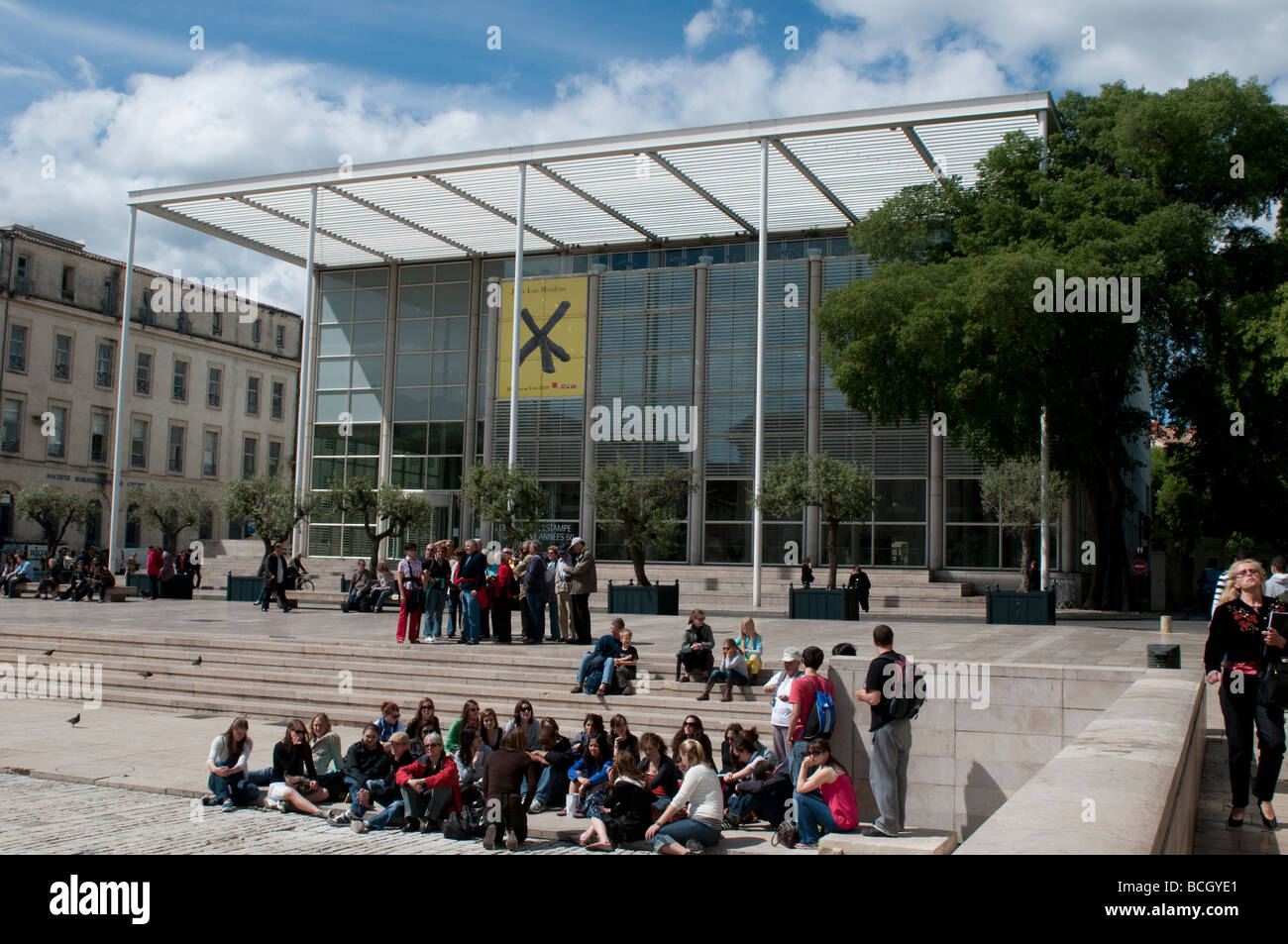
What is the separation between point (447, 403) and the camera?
43469 mm

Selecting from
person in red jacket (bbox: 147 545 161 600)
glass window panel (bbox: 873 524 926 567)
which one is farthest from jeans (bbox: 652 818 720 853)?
glass window panel (bbox: 873 524 926 567)

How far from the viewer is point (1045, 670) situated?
11.1 m

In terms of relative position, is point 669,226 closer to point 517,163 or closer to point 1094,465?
point 517,163

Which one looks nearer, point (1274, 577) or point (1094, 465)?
point (1274, 577)

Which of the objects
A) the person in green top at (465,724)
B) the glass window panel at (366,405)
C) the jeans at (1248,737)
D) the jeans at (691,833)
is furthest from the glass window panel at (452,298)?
the jeans at (1248,737)

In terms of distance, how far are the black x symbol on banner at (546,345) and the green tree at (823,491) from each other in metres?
12.6

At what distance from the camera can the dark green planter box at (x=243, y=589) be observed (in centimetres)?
3042

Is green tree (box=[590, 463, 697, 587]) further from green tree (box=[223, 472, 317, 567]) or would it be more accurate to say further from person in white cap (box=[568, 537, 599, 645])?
person in white cap (box=[568, 537, 599, 645])

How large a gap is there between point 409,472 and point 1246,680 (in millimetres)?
39011

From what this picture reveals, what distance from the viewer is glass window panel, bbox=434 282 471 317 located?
43938mm

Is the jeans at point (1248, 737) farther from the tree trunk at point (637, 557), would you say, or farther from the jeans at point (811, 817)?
the tree trunk at point (637, 557)

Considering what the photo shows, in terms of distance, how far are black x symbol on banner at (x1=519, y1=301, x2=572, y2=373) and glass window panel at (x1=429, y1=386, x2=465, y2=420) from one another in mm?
3458
